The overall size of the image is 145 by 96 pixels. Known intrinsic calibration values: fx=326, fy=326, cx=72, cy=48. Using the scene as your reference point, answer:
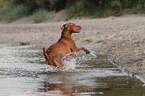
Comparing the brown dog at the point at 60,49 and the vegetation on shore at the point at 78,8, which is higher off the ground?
the vegetation on shore at the point at 78,8

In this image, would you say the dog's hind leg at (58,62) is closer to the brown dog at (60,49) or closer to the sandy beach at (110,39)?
the brown dog at (60,49)

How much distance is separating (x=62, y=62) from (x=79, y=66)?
0.53 metres

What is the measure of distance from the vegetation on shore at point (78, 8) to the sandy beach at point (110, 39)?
390 centimetres

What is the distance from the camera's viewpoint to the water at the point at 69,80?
518 centimetres

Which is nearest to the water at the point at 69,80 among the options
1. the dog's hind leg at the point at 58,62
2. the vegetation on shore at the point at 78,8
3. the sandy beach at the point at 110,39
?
the dog's hind leg at the point at 58,62

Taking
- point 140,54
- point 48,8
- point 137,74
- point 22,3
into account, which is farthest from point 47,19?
point 137,74

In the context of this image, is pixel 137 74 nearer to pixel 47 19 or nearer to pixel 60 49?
pixel 60 49

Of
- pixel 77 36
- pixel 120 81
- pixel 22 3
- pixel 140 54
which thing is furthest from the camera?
pixel 22 3

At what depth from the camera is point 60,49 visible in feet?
25.8

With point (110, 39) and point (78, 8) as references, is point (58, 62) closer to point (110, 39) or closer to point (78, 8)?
point (110, 39)

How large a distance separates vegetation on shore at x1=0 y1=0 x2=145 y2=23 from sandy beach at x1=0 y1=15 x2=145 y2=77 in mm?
3905

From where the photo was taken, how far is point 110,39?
12914 mm

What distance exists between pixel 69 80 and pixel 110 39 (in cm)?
682

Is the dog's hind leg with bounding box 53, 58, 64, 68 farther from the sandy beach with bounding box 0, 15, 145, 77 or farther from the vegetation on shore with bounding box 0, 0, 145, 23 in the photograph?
the vegetation on shore with bounding box 0, 0, 145, 23
